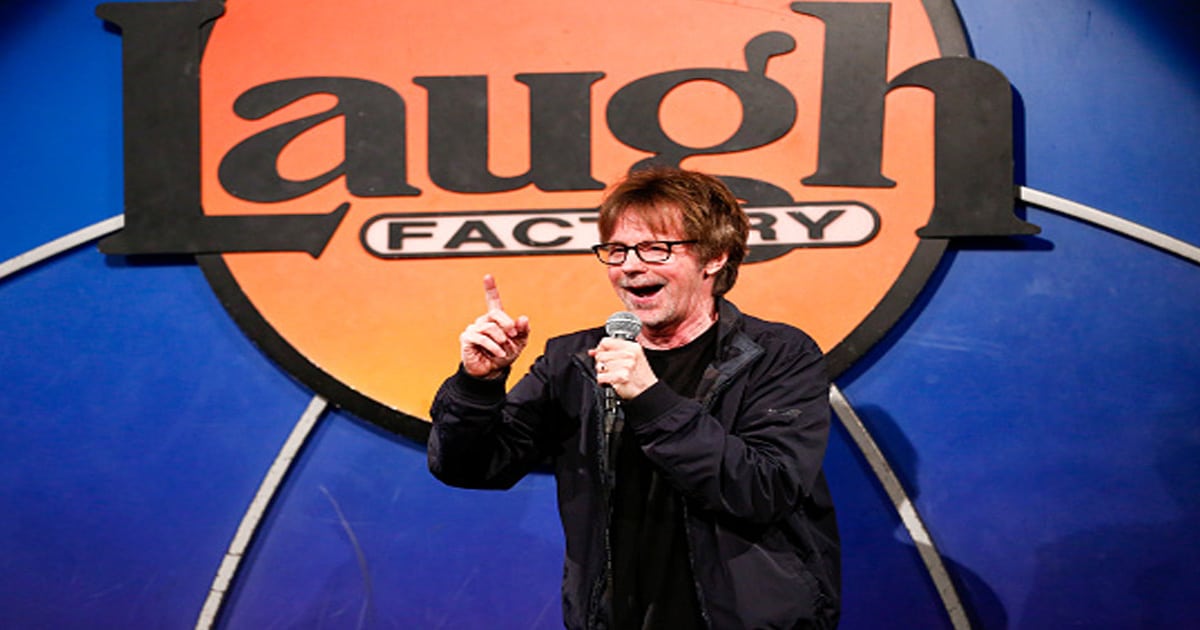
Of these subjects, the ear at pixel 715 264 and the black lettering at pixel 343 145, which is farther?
the black lettering at pixel 343 145

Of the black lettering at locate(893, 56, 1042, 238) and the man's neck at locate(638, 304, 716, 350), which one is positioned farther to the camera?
the black lettering at locate(893, 56, 1042, 238)

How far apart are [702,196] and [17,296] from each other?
177 centimetres

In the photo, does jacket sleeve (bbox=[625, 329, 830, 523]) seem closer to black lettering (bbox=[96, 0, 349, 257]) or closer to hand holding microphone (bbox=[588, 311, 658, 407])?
hand holding microphone (bbox=[588, 311, 658, 407])

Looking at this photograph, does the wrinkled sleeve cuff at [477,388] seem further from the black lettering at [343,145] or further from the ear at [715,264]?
the black lettering at [343,145]

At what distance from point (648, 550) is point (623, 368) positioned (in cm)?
39

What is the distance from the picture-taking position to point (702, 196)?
1.62 meters

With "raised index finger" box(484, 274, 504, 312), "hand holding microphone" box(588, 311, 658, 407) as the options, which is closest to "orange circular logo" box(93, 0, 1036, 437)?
"raised index finger" box(484, 274, 504, 312)

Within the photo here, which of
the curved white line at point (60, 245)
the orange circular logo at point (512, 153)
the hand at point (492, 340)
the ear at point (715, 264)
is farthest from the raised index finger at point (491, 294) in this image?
the curved white line at point (60, 245)

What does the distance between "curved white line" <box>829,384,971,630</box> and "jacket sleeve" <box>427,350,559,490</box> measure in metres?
0.77

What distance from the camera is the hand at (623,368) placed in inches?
51.0

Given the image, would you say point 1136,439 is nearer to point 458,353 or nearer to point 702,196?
point 702,196

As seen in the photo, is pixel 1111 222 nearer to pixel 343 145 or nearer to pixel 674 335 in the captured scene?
pixel 674 335

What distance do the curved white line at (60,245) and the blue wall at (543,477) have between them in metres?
0.03

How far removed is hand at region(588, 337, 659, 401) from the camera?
1.29m
